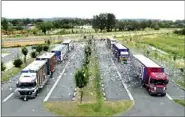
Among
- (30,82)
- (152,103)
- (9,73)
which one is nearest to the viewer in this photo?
(152,103)

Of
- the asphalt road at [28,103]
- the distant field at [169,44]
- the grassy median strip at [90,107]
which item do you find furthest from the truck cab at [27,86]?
the distant field at [169,44]

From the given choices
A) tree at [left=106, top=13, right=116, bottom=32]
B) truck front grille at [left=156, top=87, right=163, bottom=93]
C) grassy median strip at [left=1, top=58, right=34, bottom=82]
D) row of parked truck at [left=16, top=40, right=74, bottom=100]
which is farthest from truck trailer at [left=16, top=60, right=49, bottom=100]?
tree at [left=106, top=13, right=116, bottom=32]

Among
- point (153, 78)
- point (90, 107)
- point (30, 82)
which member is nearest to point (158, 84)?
point (153, 78)

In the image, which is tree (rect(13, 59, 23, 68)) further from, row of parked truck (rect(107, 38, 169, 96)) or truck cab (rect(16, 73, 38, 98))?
row of parked truck (rect(107, 38, 169, 96))

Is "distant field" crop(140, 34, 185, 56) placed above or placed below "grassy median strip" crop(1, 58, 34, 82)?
below

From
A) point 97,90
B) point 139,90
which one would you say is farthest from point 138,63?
point 97,90

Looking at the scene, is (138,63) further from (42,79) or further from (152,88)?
(42,79)

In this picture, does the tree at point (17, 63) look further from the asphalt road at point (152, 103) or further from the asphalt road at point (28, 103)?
the asphalt road at point (152, 103)

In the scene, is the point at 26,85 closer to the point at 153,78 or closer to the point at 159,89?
the point at 153,78
